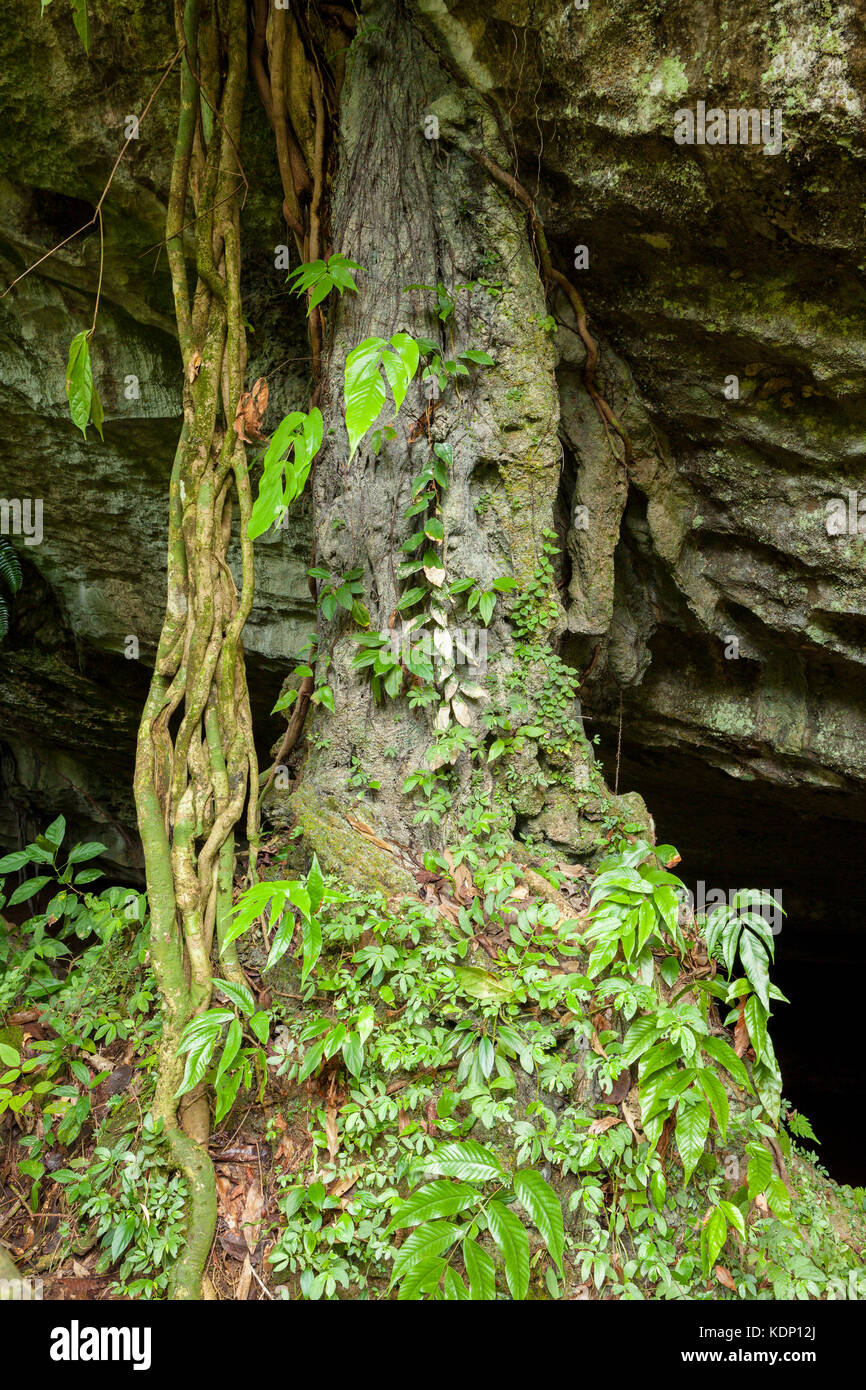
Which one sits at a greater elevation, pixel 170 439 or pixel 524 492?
pixel 170 439

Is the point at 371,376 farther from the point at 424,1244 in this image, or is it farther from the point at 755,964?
the point at 424,1244

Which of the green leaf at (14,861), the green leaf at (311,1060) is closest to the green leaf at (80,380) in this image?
the green leaf at (14,861)

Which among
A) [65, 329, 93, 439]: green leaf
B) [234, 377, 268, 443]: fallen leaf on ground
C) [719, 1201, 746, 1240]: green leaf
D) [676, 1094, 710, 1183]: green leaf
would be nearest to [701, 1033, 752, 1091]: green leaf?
[676, 1094, 710, 1183]: green leaf

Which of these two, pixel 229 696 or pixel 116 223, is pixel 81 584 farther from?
pixel 229 696

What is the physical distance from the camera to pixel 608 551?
3539mm

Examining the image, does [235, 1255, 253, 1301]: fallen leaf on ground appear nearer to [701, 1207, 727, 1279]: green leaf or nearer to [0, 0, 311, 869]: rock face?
[701, 1207, 727, 1279]: green leaf

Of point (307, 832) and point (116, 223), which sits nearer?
point (307, 832)

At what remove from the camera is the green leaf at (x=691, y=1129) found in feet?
6.25

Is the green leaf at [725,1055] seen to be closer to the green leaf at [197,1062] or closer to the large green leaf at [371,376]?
the green leaf at [197,1062]

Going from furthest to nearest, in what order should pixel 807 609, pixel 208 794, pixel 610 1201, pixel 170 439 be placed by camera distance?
pixel 170 439, pixel 807 609, pixel 208 794, pixel 610 1201

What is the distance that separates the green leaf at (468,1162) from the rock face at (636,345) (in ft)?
7.24

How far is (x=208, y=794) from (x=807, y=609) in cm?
283

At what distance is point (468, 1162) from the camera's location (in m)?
1.86

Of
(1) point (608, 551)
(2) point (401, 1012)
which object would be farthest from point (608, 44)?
(2) point (401, 1012)
